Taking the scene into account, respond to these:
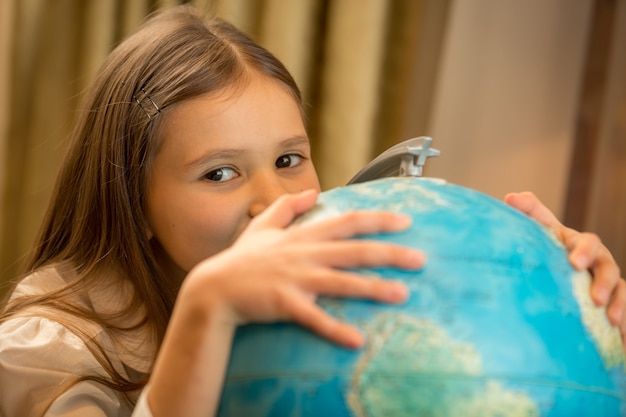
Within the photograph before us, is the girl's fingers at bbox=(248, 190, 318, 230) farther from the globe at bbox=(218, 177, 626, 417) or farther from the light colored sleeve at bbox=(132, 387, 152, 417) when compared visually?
the light colored sleeve at bbox=(132, 387, 152, 417)

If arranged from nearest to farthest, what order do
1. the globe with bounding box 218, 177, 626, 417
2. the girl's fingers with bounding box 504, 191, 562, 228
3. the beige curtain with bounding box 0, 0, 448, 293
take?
the globe with bounding box 218, 177, 626, 417 → the girl's fingers with bounding box 504, 191, 562, 228 → the beige curtain with bounding box 0, 0, 448, 293

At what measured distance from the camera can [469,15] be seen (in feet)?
8.12

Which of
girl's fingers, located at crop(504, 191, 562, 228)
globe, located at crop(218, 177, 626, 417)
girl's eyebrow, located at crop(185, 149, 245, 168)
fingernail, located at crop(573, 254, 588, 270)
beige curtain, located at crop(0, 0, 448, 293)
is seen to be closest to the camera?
globe, located at crop(218, 177, 626, 417)

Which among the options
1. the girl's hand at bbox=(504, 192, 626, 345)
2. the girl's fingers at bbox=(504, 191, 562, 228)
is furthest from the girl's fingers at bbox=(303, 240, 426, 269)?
the girl's fingers at bbox=(504, 191, 562, 228)

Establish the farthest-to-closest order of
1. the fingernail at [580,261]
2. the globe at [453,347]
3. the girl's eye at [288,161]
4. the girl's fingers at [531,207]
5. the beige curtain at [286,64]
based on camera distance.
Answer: the beige curtain at [286,64], the girl's eye at [288,161], the girl's fingers at [531,207], the fingernail at [580,261], the globe at [453,347]

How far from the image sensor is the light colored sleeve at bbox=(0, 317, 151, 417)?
1.36 m

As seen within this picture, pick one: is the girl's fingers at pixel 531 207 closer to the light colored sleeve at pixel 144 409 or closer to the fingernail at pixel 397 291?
the fingernail at pixel 397 291

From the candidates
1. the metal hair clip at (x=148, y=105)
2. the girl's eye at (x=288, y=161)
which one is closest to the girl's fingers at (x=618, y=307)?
the girl's eye at (x=288, y=161)

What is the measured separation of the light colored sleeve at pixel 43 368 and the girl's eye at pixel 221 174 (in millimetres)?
317

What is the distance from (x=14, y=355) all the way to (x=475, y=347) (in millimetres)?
780

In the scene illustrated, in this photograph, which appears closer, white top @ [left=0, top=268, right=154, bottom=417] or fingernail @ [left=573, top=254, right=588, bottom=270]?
fingernail @ [left=573, top=254, right=588, bottom=270]

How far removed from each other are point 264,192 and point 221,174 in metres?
0.09

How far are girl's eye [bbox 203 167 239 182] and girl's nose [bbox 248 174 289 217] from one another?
0.04 m

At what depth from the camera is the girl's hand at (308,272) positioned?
90 centimetres
